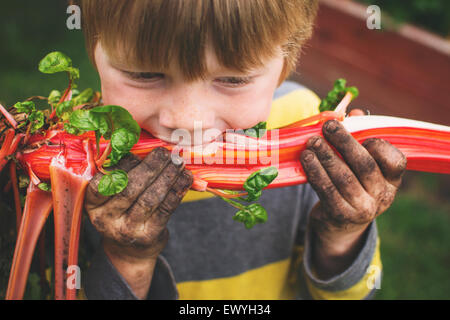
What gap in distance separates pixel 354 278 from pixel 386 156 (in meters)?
0.49

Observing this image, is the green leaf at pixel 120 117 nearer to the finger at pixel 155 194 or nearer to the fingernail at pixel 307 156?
the finger at pixel 155 194

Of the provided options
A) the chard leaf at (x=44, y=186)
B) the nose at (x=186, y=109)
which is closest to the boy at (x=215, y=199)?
the nose at (x=186, y=109)

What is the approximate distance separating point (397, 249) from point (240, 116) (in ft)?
7.98

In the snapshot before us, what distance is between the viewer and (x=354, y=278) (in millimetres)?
1540

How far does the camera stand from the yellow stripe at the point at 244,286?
172 centimetres

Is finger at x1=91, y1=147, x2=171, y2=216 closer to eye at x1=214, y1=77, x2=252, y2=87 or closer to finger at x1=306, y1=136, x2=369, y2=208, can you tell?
eye at x1=214, y1=77, x2=252, y2=87

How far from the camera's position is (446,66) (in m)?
3.32

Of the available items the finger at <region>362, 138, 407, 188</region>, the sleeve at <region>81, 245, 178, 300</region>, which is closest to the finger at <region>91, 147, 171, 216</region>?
the sleeve at <region>81, 245, 178, 300</region>

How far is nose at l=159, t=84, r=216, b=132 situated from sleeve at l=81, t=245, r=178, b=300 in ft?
1.95

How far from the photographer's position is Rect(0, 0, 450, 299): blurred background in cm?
311

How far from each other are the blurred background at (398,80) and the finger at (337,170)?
1.89 metres
